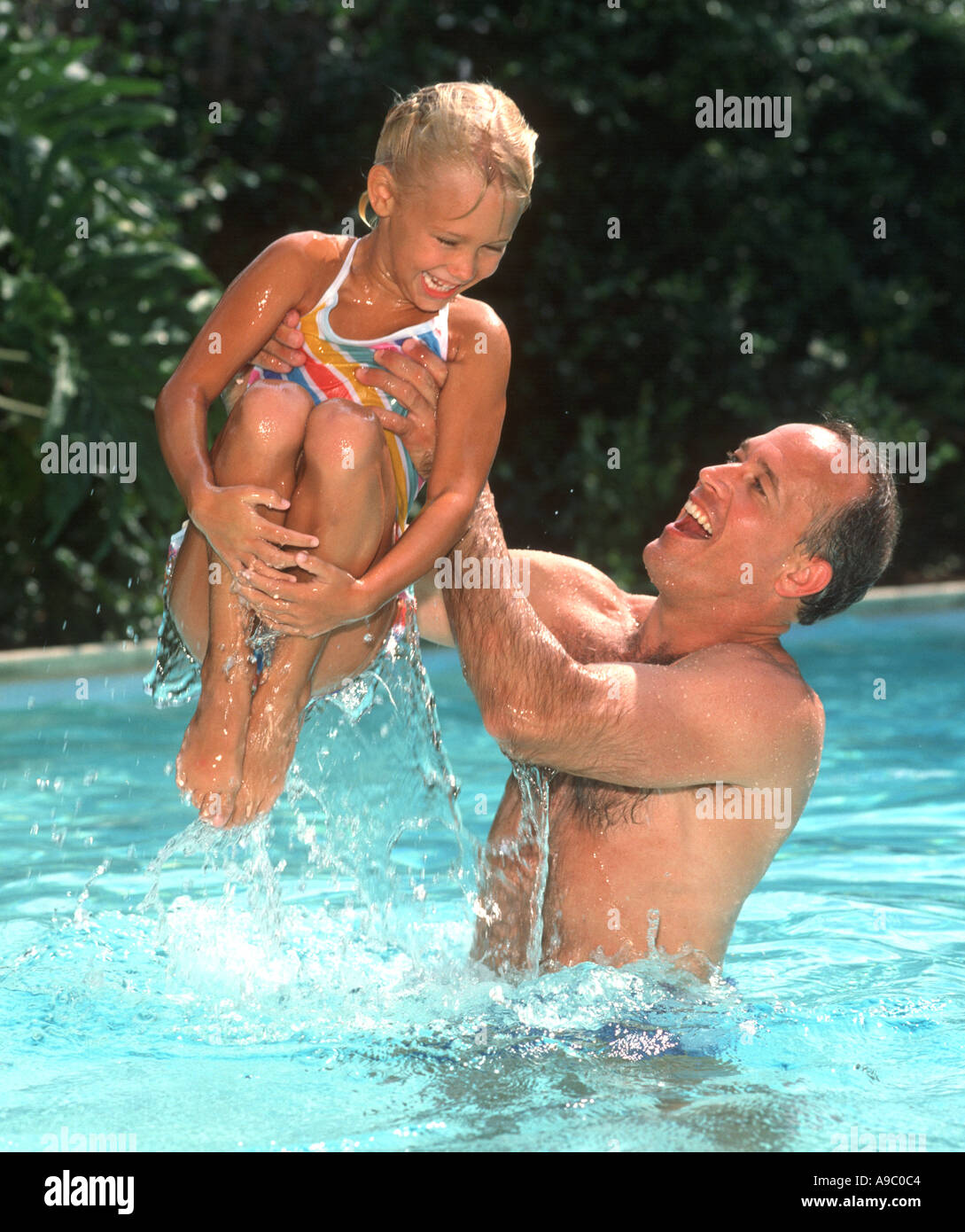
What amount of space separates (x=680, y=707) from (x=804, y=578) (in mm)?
419

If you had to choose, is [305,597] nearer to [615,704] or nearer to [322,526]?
[322,526]

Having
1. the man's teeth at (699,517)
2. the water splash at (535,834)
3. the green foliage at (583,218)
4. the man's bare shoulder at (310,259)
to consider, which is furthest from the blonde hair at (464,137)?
the green foliage at (583,218)

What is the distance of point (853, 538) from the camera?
3.29 m

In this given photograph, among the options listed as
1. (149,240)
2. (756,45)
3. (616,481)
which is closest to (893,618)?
(616,481)

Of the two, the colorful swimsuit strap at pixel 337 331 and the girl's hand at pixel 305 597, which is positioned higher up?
the colorful swimsuit strap at pixel 337 331

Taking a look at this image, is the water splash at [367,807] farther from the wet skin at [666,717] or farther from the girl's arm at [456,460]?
the girl's arm at [456,460]

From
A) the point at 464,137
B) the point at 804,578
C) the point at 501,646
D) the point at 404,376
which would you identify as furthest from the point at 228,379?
the point at 804,578

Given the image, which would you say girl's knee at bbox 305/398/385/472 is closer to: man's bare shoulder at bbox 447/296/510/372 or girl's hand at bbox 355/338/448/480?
girl's hand at bbox 355/338/448/480

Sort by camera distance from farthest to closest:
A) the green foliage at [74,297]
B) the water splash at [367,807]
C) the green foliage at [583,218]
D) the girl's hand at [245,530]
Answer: the green foliage at [583,218]
the green foliage at [74,297]
the water splash at [367,807]
the girl's hand at [245,530]

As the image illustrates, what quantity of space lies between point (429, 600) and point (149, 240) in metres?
4.63

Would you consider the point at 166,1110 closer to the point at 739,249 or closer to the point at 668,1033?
the point at 668,1033

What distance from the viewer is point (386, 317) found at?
3.04m

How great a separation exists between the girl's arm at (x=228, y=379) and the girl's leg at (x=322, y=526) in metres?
0.08

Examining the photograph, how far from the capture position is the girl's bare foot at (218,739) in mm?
2939
